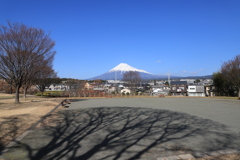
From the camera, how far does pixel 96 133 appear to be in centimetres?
423

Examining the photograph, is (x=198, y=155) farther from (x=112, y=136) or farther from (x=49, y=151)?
(x=49, y=151)

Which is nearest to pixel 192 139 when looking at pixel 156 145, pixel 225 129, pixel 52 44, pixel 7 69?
pixel 156 145

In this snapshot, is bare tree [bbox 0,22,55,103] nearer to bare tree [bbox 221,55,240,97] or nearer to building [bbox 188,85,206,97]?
bare tree [bbox 221,55,240,97]

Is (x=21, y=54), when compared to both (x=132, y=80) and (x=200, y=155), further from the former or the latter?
(x=132, y=80)

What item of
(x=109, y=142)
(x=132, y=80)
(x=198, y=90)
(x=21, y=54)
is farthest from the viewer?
(x=132, y=80)

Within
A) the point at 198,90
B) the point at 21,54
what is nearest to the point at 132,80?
the point at 198,90

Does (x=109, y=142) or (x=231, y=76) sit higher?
(x=231, y=76)

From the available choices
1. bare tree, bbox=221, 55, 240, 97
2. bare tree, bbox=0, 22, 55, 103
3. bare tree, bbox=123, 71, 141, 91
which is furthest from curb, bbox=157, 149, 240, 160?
bare tree, bbox=123, 71, 141, 91

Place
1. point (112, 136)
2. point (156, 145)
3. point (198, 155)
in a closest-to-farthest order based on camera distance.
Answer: point (198, 155), point (156, 145), point (112, 136)

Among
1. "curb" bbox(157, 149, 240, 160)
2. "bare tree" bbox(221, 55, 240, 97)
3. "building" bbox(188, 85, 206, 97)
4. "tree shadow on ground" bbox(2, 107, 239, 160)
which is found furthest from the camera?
"building" bbox(188, 85, 206, 97)

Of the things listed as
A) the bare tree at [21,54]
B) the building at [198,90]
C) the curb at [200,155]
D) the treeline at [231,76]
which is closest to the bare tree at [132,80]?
the building at [198,90]

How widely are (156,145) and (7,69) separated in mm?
11155

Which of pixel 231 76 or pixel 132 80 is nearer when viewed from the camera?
pixel 231 76

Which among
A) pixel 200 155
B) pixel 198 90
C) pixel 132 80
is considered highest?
pixel 132 80
